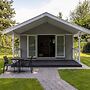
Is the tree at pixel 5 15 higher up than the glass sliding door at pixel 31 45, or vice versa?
the tree at pixel 5 15

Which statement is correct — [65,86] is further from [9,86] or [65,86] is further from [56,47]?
[56,47]

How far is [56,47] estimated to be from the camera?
68.8ft

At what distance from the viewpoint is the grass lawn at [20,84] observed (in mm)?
9770

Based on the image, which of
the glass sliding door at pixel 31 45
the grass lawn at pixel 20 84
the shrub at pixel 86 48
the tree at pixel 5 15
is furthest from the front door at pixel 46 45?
the tree at pixel 5 15

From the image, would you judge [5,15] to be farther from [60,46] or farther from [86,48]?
[60,46]

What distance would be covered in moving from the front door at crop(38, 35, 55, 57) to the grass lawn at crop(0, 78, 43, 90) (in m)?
9.66

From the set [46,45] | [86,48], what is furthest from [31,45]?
[86,48]

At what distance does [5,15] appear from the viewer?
4238cm

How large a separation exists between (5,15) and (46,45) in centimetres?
2254

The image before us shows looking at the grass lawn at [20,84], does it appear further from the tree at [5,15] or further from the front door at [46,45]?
the tree at [5,15]

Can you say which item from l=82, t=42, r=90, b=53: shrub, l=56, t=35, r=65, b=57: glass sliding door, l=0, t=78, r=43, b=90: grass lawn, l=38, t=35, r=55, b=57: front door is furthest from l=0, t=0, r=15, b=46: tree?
l=0, t=78, r=43, b=90: grass lawn

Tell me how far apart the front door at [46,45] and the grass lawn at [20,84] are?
31.7ft

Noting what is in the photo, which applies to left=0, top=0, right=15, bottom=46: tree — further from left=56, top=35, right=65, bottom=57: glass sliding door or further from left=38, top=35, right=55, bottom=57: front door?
left=56, top=35, right=65, bottom=57: glass sliding door

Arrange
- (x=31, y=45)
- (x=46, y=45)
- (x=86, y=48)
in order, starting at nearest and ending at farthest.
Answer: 1. (x=31, y=45)
2. (x=46, y=45)
3. (x=86, y=48)
